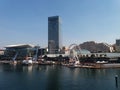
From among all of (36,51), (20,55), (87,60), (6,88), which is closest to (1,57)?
(20,55)

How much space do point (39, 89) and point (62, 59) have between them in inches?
3820

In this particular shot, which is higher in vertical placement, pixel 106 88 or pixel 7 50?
pixel 7 50

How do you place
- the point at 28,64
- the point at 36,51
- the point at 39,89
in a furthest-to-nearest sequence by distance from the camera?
1. the point at 36,51
2. the point at 28,64
3. the point at 39,89

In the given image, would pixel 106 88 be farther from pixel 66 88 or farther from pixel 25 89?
pixel 25 89

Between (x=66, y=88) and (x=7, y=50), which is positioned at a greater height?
(x=7, y=50)

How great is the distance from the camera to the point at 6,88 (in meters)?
Answer: 40.3

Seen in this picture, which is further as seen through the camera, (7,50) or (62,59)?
(7,50)

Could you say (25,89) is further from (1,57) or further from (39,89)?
(1,57)

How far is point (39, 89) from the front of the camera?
130 feet

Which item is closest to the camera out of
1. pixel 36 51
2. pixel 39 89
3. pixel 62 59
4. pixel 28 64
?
pixel 39 89

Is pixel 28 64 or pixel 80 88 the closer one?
pixel 80 88

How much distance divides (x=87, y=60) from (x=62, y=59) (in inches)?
954

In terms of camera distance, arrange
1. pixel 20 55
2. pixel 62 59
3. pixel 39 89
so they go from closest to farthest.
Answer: pixel 39 89 < pixel 62 59 < pixel 20 55

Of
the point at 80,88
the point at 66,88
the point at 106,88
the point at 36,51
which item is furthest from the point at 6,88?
the point at 36,51
